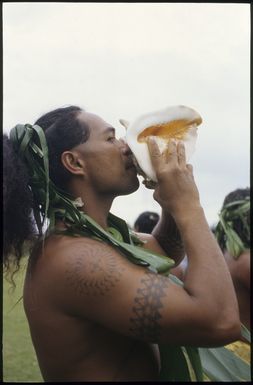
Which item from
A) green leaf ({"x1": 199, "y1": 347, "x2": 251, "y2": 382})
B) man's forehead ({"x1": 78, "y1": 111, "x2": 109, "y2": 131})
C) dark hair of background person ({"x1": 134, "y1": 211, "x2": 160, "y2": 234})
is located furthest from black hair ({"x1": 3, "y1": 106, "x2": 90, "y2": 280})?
dark hair of background person ({"x1": 134, "y1": 211, "x2": 160, "y2": 234})

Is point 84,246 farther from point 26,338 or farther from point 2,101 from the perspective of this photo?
point 26,338

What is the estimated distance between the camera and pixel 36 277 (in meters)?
2.33

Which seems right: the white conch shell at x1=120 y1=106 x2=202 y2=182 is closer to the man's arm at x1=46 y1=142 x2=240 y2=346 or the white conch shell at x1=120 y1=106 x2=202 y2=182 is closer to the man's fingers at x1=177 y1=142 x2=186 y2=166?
the man's fingers at x1=177 y1=142 x2=186 y2=166

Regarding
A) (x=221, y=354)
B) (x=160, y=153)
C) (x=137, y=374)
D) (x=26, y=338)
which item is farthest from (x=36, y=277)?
(x=26, y=338)

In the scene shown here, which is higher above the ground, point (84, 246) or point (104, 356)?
point (84, 246)

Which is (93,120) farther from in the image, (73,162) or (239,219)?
(239,219)

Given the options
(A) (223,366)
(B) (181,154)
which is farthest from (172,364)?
(B) (181,154)

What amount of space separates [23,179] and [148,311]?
2.67 feet

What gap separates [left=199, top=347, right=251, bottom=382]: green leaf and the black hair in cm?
94

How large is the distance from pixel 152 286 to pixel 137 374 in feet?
1.44

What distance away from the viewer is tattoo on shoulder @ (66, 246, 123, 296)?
6.90ft

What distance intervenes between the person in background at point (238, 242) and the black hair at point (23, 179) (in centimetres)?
177

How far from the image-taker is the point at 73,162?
258 cm

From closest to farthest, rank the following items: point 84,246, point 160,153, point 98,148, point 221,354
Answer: point 84,246, point 160,153, point 98,148, point 221,354
